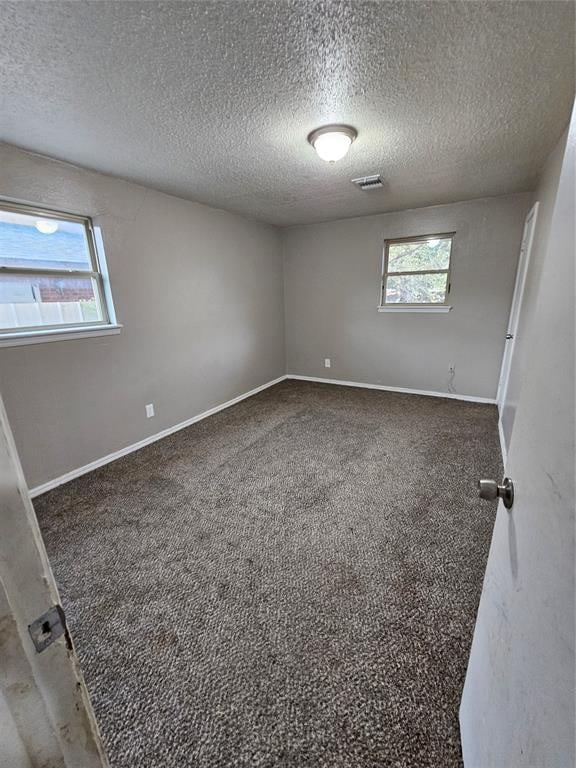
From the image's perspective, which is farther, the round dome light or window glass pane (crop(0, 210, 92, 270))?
the round dome light

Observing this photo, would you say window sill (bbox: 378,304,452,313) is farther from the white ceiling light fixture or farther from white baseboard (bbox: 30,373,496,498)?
the white ceiling light fixture

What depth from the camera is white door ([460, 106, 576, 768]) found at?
1.48ft

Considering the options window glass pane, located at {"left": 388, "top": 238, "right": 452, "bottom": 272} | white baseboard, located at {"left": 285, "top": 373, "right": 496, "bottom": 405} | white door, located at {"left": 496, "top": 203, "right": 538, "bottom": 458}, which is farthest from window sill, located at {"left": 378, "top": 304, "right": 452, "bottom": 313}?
white baseboard, located at {"left": 285, "top": 373, "right": 496, "bottom": 405}

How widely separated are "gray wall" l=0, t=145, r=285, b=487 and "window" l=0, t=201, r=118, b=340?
11 cm

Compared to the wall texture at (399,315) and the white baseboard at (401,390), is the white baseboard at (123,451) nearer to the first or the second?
the white baseboard at (401,390)

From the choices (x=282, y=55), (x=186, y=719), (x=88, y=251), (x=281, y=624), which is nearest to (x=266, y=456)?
(x=281, y=624)

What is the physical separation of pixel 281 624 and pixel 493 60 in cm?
258

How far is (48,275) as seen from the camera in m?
2.30

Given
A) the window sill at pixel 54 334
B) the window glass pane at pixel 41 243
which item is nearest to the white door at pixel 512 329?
the window sill at pixel 54 334

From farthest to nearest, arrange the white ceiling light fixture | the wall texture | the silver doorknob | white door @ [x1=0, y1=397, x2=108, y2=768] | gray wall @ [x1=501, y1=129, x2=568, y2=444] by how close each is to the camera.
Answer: the wall texture < gray wall @ [x1=501, y1=129, x2=568, y2=444] < the white ceiling light fixture < the silver doorknob < white door @ [x1=0, y1=397, x2=108, y2=768]

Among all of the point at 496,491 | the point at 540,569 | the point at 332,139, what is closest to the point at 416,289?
the point at 332,139

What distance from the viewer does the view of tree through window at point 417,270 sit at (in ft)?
12.4

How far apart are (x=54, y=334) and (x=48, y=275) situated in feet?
1.41

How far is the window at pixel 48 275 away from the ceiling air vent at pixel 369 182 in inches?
89.7
